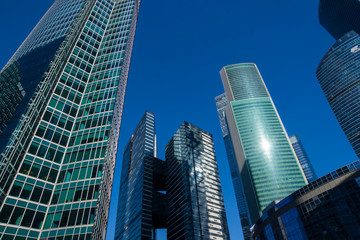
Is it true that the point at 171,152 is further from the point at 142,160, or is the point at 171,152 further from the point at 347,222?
the point at 347,222

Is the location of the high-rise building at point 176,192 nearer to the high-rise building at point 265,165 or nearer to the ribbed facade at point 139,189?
the ribbed facade at point 139,189

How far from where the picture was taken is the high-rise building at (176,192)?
4439 inches

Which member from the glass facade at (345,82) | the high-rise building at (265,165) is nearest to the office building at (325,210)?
the high-rise building at (265,165)

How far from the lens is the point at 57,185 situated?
43.8 metres

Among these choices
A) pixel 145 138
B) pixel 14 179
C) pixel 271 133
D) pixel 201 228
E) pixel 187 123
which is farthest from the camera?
pixel 271 133

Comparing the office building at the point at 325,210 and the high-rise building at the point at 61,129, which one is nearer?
the high-rise building at the point at 61,129

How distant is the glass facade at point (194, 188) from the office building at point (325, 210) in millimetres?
36258

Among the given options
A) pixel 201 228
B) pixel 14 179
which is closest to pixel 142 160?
pixel 201 228

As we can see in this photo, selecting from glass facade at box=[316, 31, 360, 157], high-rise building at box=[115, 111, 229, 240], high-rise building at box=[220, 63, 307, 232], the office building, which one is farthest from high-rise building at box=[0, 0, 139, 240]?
glass facade at box=[316, 31, 360, 157]

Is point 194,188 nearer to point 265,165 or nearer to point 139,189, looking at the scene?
point 139,189

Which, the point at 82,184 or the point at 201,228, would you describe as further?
the point at 201,228

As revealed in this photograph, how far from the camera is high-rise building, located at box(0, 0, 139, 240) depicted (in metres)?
38.5

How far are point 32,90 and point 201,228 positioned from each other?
8627 centimetres

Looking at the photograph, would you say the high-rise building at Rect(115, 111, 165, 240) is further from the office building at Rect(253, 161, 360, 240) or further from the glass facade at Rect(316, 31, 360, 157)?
the glass facade at Rect(316, 31, 360, 157)
